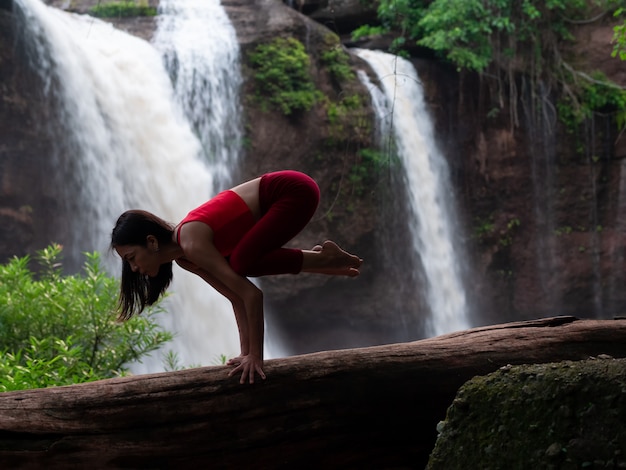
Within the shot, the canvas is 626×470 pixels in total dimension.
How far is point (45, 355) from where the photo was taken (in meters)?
5.19

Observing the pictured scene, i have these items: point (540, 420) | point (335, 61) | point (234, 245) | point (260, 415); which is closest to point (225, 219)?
point (234, 245)

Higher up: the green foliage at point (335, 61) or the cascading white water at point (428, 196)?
the green foliage at point (335, 61)

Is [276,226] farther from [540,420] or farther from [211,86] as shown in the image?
[211,86]

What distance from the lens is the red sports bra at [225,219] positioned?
3.28m

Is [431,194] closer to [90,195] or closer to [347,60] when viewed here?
[347,60]

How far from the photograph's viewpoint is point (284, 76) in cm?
1120

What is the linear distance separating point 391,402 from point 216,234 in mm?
1054

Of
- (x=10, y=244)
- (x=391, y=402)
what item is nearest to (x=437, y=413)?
(x=391, y=402)

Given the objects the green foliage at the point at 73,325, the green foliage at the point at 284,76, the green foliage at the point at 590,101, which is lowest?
the green foliage at the point at 73,325

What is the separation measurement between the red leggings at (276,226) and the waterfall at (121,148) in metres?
6.05

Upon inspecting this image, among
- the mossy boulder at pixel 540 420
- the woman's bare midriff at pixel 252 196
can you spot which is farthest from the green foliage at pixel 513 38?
the mossy boulder at pixel 540 420

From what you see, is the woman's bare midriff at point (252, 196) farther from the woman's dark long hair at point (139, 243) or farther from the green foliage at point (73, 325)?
the green foliage at point (73, 325)

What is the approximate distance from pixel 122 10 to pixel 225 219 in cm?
976

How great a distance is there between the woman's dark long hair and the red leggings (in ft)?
1.17
